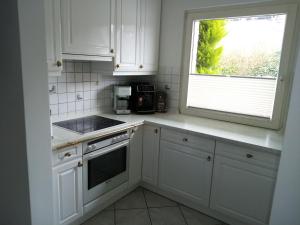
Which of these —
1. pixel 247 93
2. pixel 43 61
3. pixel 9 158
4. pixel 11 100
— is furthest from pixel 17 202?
pixel 247 93

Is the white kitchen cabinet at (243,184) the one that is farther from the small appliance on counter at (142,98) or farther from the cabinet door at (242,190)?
the small appliance on counter at (142,98)

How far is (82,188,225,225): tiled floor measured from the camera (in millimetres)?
2105

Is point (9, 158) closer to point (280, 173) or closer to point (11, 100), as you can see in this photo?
point (11, 100)

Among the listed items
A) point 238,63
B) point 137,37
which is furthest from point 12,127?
point 238,63

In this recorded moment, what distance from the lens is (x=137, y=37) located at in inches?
96.9

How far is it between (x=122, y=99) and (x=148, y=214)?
1.25m

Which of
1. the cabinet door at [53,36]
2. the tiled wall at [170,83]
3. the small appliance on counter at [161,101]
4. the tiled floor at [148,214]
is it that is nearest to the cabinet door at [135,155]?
the tiled floor at [148,214]

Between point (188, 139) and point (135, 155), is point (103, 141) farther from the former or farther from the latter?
point (188, 139)

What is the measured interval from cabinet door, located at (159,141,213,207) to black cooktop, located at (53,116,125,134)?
599mm

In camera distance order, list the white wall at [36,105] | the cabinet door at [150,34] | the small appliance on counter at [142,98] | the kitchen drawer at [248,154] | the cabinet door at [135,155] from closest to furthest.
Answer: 1. the white wall at [36,105]
2. the kitchen drawer at [248,154]
3. the cabinet door at [135,155]
4. the cabinet door at [150,34]
5. the small appliance on counter at [142,98]

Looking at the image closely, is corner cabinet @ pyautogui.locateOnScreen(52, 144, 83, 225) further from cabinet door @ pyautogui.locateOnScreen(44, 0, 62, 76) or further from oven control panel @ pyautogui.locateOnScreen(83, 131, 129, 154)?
cabinet door @ pyautogui.locateOnScreen(44, 0, 62, 76)

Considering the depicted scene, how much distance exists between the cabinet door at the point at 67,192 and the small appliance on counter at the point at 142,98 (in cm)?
106

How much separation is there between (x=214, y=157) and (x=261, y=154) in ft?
1.28

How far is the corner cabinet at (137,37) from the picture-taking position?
2.27m
